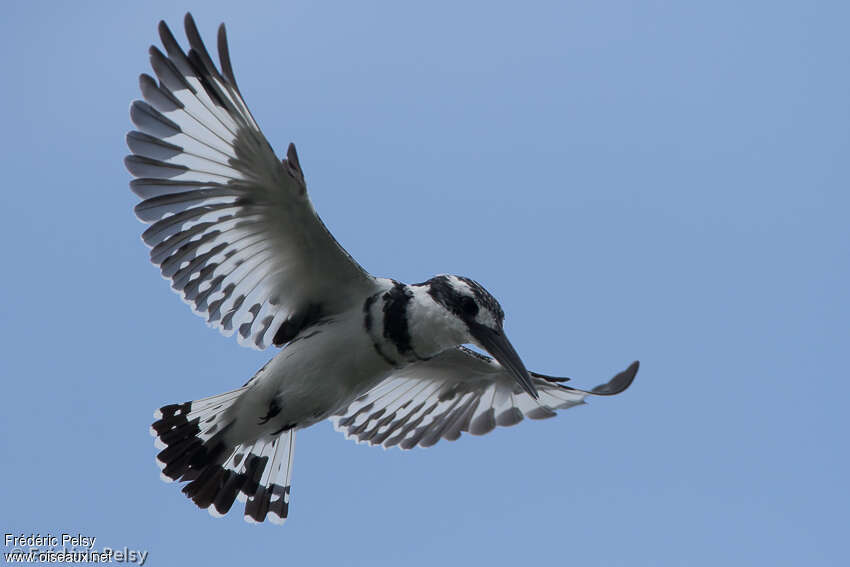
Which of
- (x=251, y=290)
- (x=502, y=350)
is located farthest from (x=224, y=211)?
(x=502, y=350)

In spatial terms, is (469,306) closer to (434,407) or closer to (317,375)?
(317,375)

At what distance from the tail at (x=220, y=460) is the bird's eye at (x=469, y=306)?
5.32 ft

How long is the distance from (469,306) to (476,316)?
8 centimetres

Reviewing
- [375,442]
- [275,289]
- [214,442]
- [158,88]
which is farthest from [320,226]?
[375,442]

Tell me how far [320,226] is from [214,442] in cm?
183

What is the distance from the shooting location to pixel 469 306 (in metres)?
7.57

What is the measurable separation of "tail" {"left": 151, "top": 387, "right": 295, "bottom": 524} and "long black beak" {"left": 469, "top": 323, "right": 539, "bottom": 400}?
5.39 ft

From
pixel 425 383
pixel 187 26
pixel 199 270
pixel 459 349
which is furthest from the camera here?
pixel 425 383

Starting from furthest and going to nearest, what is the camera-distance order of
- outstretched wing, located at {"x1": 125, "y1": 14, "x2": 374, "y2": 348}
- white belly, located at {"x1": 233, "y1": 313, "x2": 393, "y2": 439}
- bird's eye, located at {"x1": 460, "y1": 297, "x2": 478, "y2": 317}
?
white belly, located at {"x1": 233, "y1": 313, "x2": 393, "y2": 439}
bird's eye, located at {"x1": 460, "y1": 297, "x2": 478, "y2": 317}
outstretched wing, located at {"x1": 125, "y1": 14, "x2": 374, "y2": 348}

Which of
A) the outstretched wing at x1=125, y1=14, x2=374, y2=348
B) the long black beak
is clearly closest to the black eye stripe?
the long black beak

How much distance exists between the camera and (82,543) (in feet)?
26.6

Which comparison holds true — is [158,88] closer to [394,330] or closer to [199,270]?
[199,270]

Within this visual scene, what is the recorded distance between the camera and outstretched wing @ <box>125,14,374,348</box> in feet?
23.4

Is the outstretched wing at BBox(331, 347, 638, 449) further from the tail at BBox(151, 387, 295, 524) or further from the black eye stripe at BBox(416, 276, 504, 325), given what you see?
the black eye stripe at BBox(416, 276, 504, 325)
